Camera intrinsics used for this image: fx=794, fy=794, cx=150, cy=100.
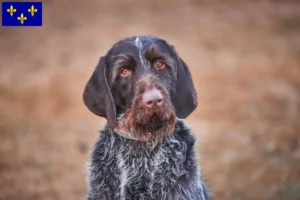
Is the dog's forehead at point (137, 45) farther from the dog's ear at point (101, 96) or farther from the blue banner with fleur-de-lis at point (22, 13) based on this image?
the blue banner with fleur-de-lis at point (22, 13)

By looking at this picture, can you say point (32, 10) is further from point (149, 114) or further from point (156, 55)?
point (149, 114)

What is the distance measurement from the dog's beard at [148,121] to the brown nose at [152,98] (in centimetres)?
4

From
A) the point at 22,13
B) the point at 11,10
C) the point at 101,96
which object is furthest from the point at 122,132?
the point at 11,10

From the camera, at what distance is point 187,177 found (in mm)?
6234

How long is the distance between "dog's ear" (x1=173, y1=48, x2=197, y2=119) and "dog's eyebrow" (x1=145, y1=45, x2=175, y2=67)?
0.46 ft

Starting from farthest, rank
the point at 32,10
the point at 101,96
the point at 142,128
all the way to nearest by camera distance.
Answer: the point at 32,10, the point at 101,96, the point at 142,128

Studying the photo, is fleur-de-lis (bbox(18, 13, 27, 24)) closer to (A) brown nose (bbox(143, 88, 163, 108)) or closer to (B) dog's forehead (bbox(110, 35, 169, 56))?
(B) dog's forehead (bbox(110, 35, 169, 56))

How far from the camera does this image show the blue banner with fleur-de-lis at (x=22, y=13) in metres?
9.01

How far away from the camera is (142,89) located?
6000 mm

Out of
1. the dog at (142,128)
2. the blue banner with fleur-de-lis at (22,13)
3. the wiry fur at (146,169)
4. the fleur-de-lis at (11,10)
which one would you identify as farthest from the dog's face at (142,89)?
the fleur-de-lis at (11,10)

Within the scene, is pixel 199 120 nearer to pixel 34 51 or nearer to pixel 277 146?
pixel 277 146

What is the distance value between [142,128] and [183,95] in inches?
18.6

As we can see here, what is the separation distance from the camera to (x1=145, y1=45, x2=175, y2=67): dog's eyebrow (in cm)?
620

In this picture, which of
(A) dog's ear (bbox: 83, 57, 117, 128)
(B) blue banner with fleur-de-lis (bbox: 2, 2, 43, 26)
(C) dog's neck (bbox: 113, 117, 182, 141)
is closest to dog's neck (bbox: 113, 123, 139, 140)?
(C) dog's neck (bbox: 113, 117, 182, 141)
